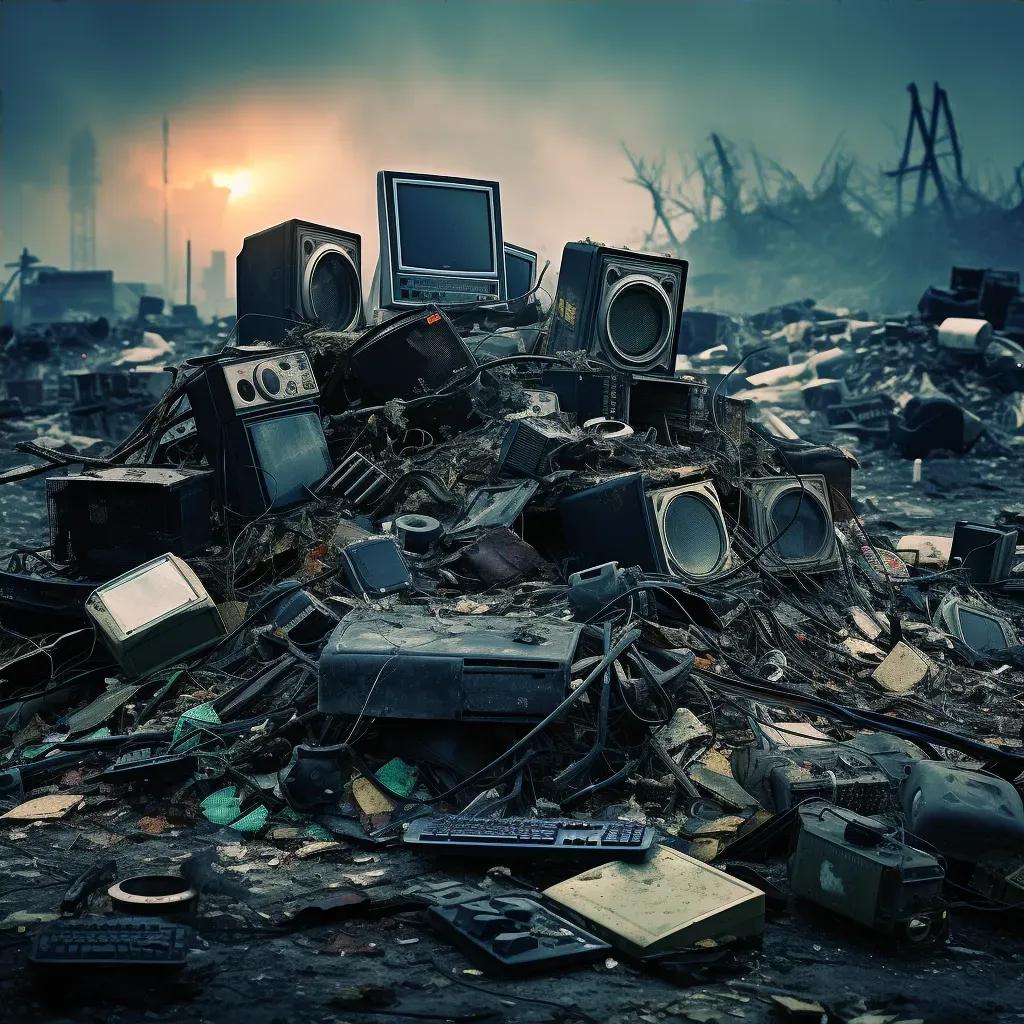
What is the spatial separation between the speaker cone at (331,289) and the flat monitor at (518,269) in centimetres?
187

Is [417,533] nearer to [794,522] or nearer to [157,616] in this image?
[157,616]

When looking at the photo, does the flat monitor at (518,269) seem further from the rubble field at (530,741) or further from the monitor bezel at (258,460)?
the monitor bezel at (258,460)

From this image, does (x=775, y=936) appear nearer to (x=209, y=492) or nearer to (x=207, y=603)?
(x=207, y=603)

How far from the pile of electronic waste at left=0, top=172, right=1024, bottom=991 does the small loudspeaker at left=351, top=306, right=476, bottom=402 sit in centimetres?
2

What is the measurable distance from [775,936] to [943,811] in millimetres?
658

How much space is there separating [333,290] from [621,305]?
1.89m

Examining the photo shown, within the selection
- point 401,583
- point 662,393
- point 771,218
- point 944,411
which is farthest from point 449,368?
point 771,218

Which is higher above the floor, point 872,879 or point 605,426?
point 605,426

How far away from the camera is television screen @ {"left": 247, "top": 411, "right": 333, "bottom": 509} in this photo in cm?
524

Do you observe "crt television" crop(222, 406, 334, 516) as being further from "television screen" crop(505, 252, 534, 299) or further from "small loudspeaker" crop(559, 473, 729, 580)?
"television screen" crop(505, 252, 534, 299)

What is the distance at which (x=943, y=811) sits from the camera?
118 inches

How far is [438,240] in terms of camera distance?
22.2 feet

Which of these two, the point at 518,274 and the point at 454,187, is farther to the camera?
the point at 518,274

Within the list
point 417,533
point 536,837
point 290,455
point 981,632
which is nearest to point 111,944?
point 536,837
